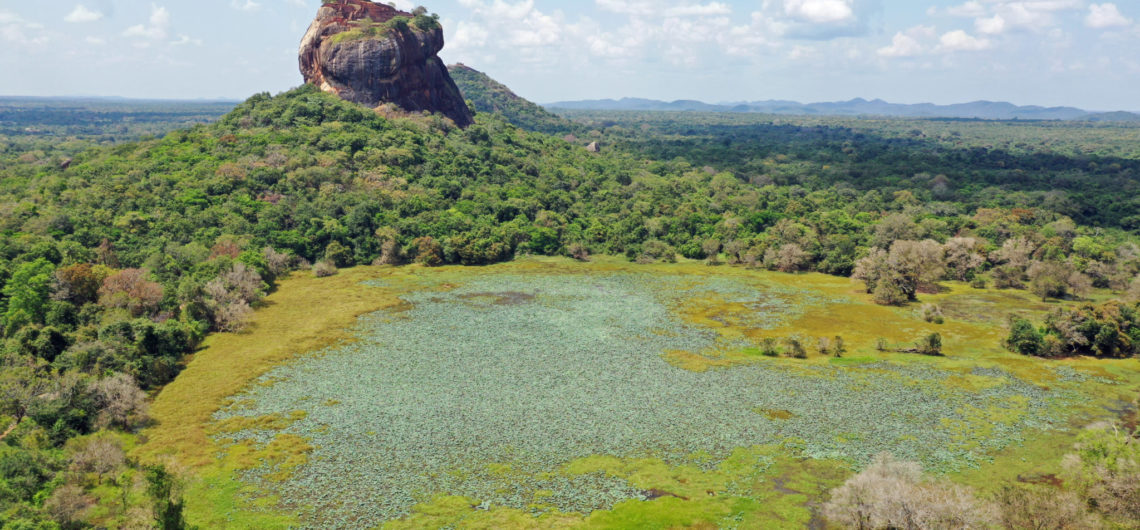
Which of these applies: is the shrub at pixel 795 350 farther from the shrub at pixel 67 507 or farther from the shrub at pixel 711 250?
the shrub at pixel 67 507

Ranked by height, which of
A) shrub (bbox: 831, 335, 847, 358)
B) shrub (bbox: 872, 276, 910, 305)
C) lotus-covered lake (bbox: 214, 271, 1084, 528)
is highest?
shrub (bbox: 872, 276, 910, 305)

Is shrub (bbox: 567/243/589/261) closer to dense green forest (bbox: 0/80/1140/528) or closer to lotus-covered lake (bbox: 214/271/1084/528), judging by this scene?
dense green forest (bbox: 0/80/1140/528)

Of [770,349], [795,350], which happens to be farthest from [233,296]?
[795,350]

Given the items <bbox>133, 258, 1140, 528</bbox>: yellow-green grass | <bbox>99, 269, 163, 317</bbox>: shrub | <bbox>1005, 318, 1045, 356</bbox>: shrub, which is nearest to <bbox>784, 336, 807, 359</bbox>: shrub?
<bbox>133, 258, 1140, 528</bbox>: yellow-green grass

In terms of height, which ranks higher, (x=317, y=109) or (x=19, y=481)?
(x=317, y=109)

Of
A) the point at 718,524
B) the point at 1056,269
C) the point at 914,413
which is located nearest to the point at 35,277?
the point at 718,524

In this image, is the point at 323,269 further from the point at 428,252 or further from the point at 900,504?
the point at 900,504

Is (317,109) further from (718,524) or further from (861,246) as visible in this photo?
(718,524)
